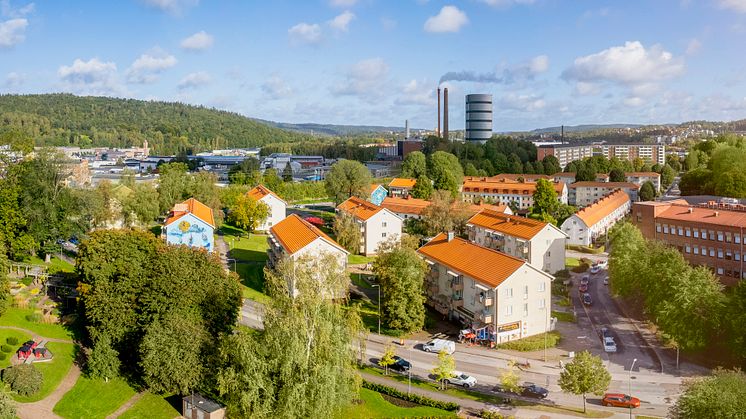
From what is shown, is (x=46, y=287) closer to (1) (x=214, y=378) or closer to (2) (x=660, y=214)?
(1) (x=214, y=378)

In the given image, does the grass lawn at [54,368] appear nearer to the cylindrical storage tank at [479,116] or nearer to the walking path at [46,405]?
the walking path at [46,405]

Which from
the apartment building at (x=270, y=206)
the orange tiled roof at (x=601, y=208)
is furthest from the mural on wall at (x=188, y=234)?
the orange tiled roof at (x=601, y=208)

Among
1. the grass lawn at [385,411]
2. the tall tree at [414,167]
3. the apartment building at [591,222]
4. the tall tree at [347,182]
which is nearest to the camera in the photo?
the grass lawn at [385,411]

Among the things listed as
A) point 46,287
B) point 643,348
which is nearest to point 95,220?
point 46,287

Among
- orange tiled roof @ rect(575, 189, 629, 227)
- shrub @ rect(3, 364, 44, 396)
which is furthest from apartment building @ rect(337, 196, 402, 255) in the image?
shrub @ rect(3, 364, 44, 396)

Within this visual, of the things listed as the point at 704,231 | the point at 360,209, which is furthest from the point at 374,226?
the point at 704,231
